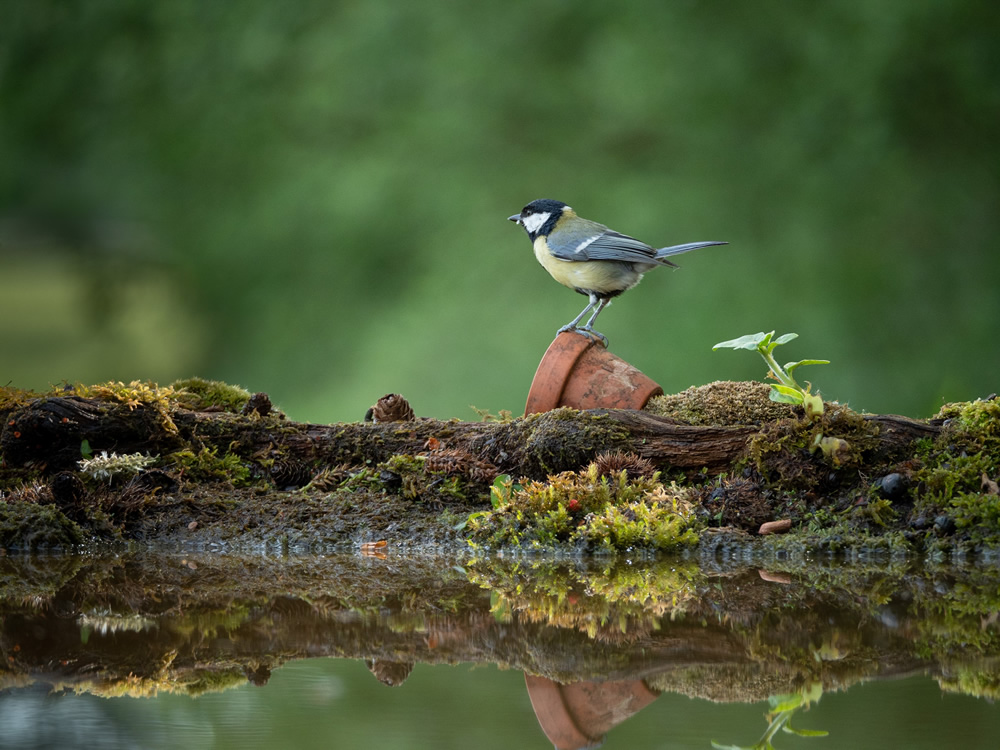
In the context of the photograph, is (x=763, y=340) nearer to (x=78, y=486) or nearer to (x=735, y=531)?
(x=735, y=531)

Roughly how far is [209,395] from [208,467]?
87cm

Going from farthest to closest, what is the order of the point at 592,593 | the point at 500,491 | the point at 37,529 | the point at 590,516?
1. the point at 500,491
2. the point at 37,529
3. the point at 590,516
4. the point at 592,593

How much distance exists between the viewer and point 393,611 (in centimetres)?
288

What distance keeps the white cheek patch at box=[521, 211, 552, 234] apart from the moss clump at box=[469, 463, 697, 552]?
5.85 feet

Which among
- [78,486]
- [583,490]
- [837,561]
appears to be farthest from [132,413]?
[837,561]

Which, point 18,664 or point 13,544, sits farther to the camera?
point 13,544

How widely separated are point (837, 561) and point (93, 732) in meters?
2.80

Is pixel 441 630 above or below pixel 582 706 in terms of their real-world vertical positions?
above

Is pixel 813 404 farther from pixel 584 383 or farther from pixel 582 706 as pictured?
pixel 582 706

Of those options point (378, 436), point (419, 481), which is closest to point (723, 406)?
point (419, 481)

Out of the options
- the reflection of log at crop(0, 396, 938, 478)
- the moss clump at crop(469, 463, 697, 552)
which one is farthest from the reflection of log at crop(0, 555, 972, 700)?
the reflection of log at crop(0, 396, 938, 478)

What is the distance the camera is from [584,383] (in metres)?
4.99

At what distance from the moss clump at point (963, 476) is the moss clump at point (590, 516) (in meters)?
0.99

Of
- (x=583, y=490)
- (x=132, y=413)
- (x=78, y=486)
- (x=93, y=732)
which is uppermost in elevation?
(x=132, y=413)
